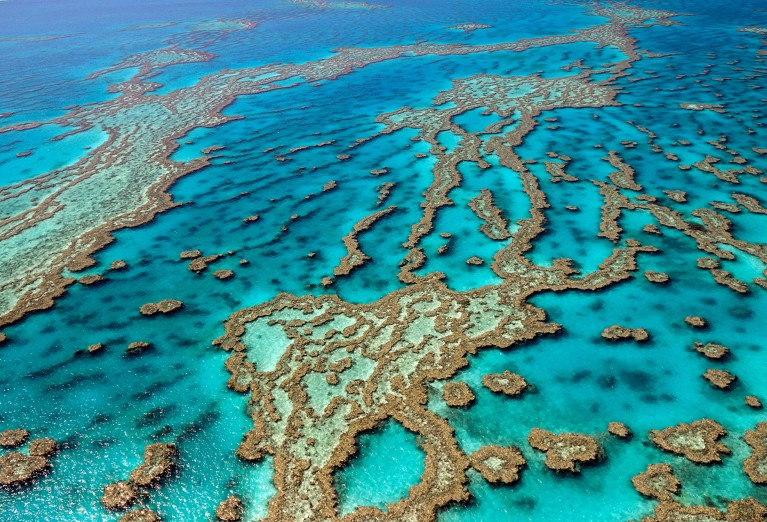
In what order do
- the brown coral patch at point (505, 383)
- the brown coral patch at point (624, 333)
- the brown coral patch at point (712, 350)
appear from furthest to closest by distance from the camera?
the brown coral patch at point (624, 333)
the brown coral patch at point (712, 350)
the brown coral patch at point (505, 383)

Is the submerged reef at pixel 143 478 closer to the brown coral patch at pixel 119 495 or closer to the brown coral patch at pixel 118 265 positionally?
the brown coral patch at pixel 119 495

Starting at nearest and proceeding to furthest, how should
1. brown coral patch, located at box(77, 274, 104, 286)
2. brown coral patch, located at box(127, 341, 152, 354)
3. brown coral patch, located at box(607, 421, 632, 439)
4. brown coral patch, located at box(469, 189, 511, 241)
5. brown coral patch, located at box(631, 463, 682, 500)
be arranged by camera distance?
brown coral patch, located at box(631, 463, 682, 500), brown coral patch, located at box(607, 421, 632, 439), brown coral patch, located at box(127, 341, 152, 354), brown coral patch, located at box(77, 274, 104, 286), brown coral patch, located at box(469, 189, 511, 241)

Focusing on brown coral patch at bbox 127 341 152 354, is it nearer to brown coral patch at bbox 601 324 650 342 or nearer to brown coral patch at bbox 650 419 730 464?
brown coral patch at bbox 601 324 650 342

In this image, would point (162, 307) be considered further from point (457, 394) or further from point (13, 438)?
point (457, 394)

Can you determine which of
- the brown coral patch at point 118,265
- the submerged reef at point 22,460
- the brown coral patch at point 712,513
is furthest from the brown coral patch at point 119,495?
the brown coral patch at point 712,513

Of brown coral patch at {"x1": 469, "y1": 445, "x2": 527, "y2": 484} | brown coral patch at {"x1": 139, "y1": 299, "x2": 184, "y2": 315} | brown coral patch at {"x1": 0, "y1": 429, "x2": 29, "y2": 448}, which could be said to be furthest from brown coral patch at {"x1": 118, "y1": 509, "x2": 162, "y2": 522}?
brown coral patch at {"x1": 139, "y1": 299, "x2": 184, "y2": 315}

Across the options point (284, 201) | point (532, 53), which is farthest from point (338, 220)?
point (532, 53)

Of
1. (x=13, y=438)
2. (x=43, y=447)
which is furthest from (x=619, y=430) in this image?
(x=13, y=438)
